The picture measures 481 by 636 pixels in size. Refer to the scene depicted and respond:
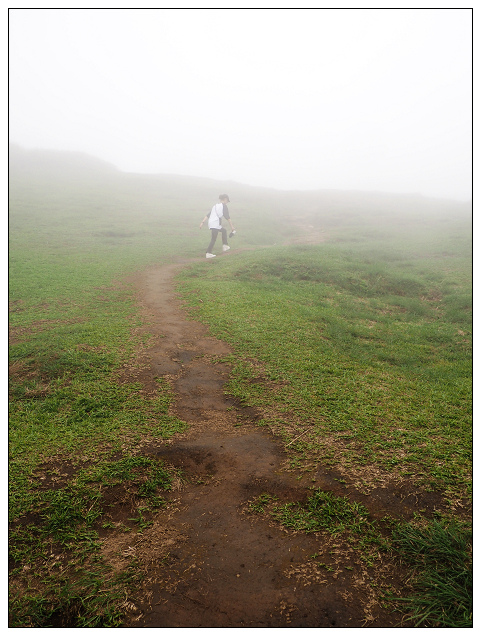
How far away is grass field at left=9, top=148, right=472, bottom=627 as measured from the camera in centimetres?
378

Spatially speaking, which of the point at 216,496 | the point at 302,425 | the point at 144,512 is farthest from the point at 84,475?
the point at 302,425

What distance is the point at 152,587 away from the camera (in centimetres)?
336

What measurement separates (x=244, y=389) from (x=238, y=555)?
12.2ft

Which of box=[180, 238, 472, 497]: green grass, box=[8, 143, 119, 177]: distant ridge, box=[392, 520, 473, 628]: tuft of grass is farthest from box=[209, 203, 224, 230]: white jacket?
box=[8, 143, 119, 177]: distant ridge

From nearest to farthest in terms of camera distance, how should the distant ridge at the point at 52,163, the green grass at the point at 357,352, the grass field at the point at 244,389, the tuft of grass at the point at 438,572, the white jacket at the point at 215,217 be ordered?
the tuft of grass at the point at 438,572 → the grass field at the point at 244,389 → the green grass at the point at 357,352 → the white jacket at the point at 215,217 → the distant ridge at the point at 52,163

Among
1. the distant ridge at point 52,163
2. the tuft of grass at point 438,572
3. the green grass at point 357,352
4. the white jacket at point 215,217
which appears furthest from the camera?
the distant ridge at point 52,163

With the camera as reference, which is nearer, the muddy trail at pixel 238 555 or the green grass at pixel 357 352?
the muddy trail at pixel 238 555

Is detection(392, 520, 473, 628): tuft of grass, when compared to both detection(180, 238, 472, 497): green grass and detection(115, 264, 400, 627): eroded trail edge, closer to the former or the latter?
detection(115, 264, 400, 627): eroded trail edge

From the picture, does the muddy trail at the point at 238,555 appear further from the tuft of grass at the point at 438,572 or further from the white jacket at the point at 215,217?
the white jacket at the point at 215,217

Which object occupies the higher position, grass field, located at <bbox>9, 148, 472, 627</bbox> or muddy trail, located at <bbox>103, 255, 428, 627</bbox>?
grass field, located at <bbox>9, 148, 472, 627</bbox>

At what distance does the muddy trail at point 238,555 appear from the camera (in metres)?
3.14

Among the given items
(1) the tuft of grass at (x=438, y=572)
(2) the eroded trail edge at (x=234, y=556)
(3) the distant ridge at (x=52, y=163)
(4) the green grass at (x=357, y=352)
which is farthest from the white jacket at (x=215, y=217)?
(3) the distant ridge at (x=52, y=163)

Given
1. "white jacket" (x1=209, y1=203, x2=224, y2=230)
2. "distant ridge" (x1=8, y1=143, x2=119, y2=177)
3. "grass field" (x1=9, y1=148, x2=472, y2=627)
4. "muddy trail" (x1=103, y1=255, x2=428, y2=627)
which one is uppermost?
"distant ridge" (x1=8, y1=143, x2=119, y2=177)

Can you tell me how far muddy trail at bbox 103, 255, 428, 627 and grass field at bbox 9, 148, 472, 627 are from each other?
24 centimetres
